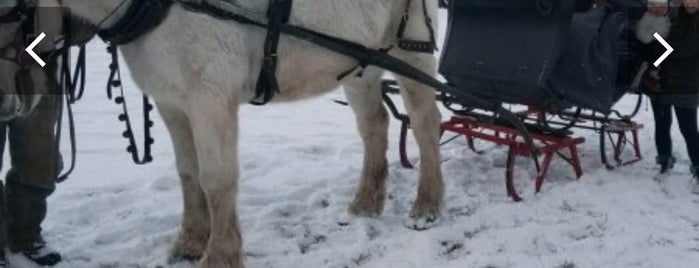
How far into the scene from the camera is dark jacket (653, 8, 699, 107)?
5008mm

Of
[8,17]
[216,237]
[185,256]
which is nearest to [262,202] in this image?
[185,256]

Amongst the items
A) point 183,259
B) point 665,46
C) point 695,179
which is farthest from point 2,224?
point 695,179

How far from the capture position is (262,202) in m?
5.10

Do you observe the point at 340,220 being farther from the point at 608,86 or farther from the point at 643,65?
the point at 643,65

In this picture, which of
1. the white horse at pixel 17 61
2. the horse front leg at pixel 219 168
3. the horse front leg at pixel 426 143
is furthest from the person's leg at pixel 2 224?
the horse front leg at pixel 426 143

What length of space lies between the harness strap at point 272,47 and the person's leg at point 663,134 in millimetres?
3227

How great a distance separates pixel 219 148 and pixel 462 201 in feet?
6.95

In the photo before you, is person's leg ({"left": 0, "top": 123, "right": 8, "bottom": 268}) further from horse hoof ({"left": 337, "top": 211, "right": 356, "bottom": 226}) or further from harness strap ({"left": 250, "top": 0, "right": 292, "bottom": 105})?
horse hoof ({"left": 337, "top": 211, "right": 356, "bottom": 226})

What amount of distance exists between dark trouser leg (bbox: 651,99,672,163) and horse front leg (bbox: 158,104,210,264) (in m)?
3.46

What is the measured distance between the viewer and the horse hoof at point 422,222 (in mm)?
4605

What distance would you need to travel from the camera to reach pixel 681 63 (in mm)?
5094

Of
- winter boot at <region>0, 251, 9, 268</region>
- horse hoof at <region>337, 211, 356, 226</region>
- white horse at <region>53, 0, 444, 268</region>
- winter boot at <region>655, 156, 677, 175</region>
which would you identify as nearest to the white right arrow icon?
winter boot at <region>655, 156, 677, 175</region>

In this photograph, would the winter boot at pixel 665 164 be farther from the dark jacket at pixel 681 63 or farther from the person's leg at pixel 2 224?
the person's leg at pixel 2 224

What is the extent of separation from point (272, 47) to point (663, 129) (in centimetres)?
348
